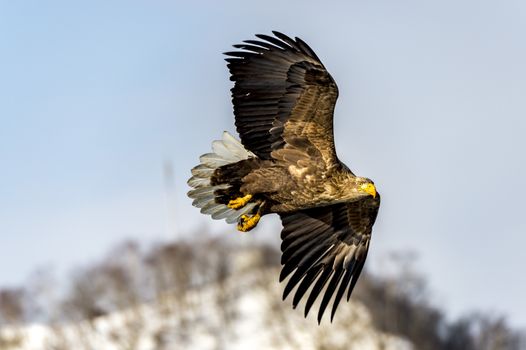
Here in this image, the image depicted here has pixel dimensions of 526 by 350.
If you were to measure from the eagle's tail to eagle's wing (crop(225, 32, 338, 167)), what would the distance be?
1.74ft

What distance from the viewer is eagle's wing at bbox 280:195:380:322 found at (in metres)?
13.5

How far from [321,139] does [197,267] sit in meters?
42.4

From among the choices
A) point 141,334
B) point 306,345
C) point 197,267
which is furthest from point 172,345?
point 197,267

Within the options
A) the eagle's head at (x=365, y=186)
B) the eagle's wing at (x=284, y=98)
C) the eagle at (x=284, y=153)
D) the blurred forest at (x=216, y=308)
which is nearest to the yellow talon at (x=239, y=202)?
the eagle at (x=284, y=153)

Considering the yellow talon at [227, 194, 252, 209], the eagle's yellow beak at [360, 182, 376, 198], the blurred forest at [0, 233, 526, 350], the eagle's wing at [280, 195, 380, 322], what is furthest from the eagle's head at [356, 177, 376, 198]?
the blurred forest at [0, 233, 526, 350]

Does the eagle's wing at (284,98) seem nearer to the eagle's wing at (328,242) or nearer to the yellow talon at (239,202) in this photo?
the yellow talon at (239,202)

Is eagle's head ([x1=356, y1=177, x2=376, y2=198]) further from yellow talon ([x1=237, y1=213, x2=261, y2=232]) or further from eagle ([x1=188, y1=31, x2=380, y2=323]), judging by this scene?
yellow talon ([x1=237, y1=213, x2=261, y2=232])

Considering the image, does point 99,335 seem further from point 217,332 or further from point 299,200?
point 299,200

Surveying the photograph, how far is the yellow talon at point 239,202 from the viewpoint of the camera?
42.7ft

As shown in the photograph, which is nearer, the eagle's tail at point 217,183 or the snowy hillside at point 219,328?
the eagle's tail at point 217,183

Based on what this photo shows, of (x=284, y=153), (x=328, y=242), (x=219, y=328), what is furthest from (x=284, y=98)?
(x=219, y=328)

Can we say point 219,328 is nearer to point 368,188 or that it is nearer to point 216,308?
point 216,308

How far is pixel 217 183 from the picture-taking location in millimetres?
13438

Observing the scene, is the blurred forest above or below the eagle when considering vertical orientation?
below
